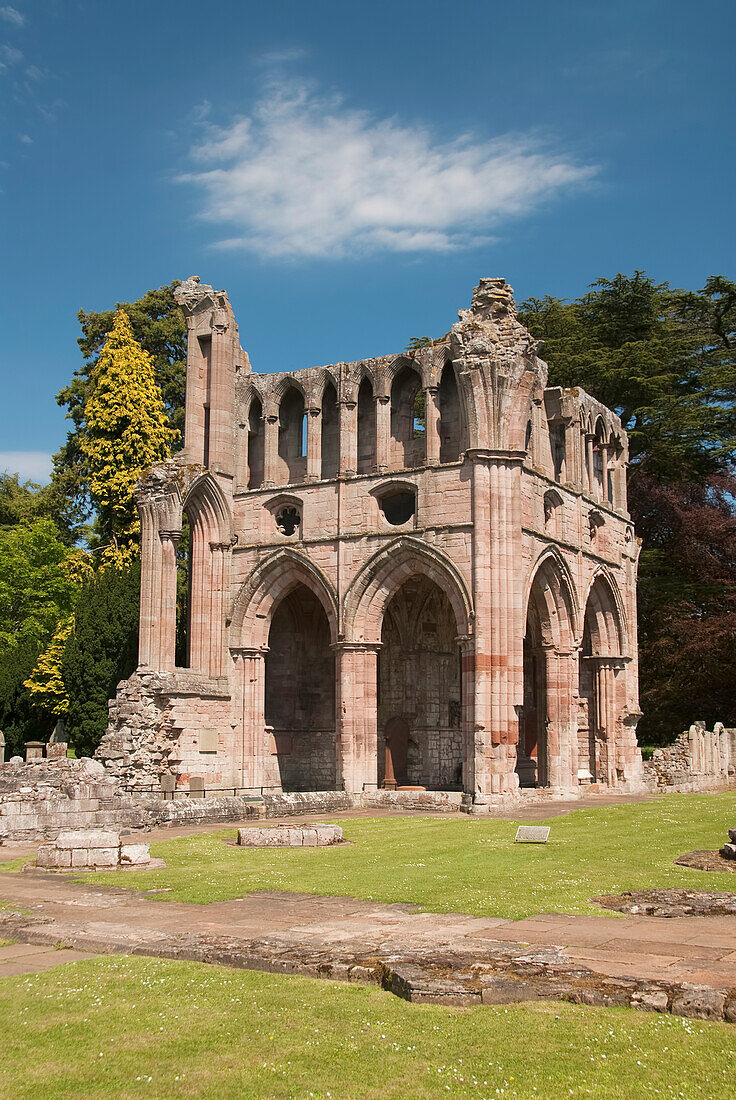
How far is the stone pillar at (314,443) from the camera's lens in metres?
28.4

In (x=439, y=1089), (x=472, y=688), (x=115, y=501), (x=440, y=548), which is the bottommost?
(x=439, y=1089)

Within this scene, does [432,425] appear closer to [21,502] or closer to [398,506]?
[398,506]

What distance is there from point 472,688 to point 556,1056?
62.1 feet

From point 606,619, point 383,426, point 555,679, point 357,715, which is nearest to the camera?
point 357,715

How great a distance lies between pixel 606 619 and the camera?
32.4 meters

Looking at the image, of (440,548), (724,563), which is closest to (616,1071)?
(440,548)

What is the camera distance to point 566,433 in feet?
99.5

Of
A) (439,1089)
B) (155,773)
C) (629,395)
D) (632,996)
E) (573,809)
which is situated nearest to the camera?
(439,1089)

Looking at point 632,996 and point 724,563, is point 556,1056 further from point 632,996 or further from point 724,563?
point 724,563

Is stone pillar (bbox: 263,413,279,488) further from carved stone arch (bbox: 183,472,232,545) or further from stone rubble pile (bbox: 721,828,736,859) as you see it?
stone rubble pile (bbox: 721,828,736,859)

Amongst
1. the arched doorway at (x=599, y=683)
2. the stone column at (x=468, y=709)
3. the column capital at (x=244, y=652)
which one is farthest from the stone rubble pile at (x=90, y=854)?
the arched doorway at (x=599, y=683)

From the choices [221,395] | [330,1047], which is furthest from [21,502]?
[330,1047]

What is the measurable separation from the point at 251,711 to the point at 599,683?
10082 mm

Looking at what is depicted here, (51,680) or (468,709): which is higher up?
(51,680)
